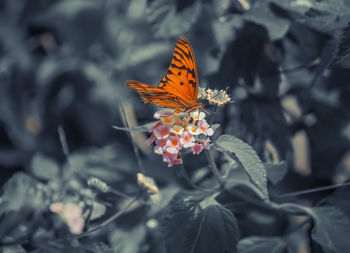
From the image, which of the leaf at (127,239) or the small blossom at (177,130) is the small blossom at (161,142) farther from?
the leaf at (127,239)

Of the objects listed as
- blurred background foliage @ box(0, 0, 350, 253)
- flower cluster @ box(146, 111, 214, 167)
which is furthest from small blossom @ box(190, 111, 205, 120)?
blurred background foliage @ box(0, 0, 350, 253)

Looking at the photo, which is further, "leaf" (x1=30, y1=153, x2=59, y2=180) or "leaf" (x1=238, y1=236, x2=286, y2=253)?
"leaf" (x1=30, y1=153, x2=59, y2=180)

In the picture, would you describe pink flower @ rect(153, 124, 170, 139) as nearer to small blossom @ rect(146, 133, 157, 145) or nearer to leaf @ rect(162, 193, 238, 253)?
small blossom @ rect(146, 133, 157, 145)

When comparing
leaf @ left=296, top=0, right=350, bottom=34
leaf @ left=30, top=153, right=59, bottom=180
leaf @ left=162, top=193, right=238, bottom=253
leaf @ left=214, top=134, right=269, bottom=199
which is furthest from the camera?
leaf @ left=30, top=153, right=59, bottom=180

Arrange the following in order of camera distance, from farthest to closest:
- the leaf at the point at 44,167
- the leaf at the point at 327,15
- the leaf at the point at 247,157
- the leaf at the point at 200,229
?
the leaf at the point at 44,167 < the leaf at the point at 327,15 < the leaf at the point at 200,229 < the leaf at the point at 247,157

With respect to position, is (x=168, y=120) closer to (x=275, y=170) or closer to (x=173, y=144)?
(x=173, y=144)

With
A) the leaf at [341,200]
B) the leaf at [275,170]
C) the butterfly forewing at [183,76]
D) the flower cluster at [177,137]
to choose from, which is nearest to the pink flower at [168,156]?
the flower cluster at [177,137]
